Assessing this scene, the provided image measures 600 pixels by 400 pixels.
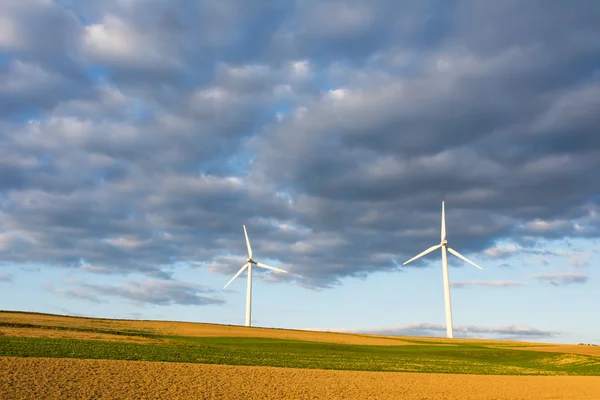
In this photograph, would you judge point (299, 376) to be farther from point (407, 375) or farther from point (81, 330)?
point (81, 330)

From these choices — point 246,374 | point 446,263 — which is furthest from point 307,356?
point 446,263

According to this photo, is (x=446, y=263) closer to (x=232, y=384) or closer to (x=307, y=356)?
(x=307, y=356)

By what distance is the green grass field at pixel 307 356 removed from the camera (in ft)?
144

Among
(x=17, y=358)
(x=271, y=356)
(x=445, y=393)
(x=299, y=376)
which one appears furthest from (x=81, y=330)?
(x=445, y=393)

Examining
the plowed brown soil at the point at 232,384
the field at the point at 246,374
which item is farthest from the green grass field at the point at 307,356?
the plowed brown soil at the point at 232,384

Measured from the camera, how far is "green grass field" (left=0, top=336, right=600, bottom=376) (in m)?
43.9

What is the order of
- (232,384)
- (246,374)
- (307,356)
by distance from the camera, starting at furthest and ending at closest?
1. (307,356)
2. (246,374)
3. (232,384)

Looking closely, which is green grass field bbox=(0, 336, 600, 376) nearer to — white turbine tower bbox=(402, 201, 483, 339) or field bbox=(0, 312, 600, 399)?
field bbox=(0, 312, 600, 399)

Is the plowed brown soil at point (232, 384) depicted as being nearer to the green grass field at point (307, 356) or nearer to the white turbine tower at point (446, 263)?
the green grass field at point (307, 356)

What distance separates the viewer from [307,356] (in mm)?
55562

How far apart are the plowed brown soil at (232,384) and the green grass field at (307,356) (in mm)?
5226

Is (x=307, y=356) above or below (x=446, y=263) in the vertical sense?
below

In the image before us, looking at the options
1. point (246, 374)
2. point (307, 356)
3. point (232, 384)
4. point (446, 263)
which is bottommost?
point (232, 384)

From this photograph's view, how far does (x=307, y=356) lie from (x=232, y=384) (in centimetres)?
2330
